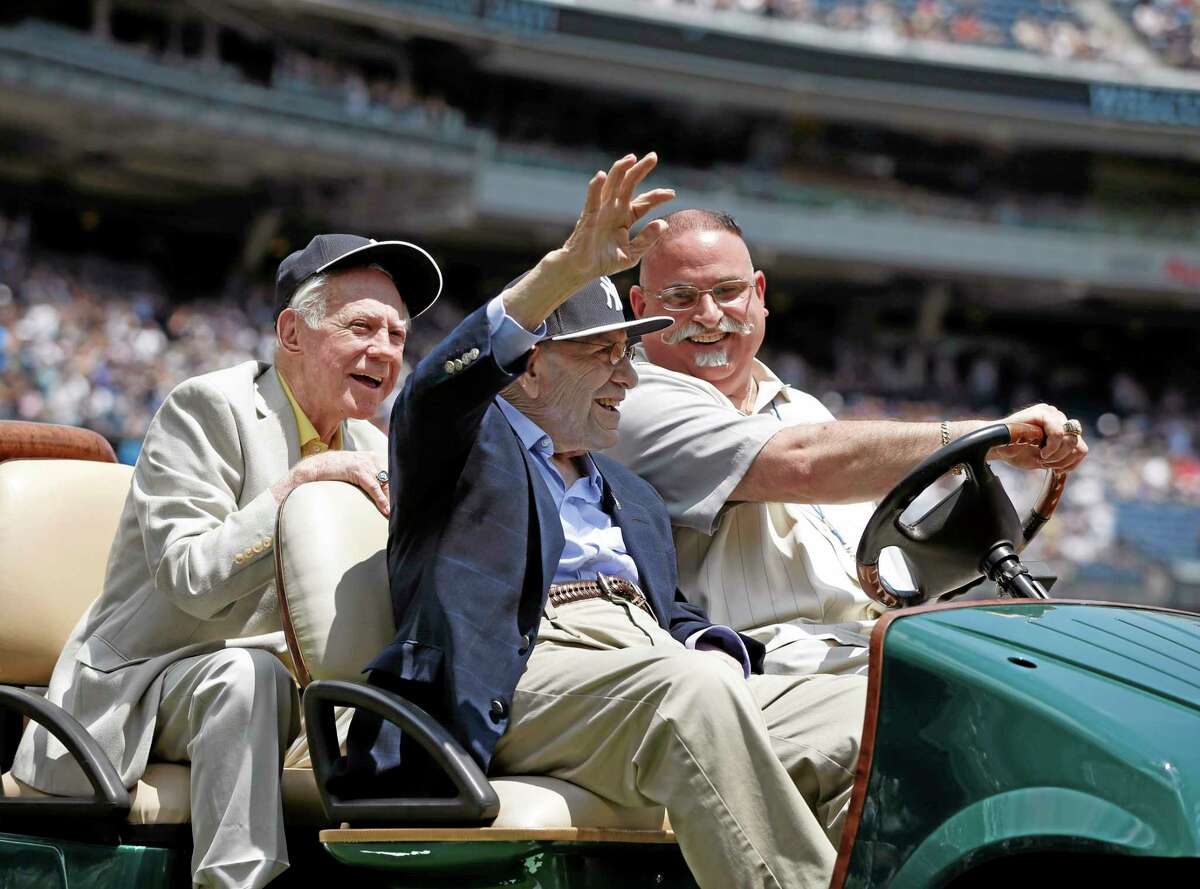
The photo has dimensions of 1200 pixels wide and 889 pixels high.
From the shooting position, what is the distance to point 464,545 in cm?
261

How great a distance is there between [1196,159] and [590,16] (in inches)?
506

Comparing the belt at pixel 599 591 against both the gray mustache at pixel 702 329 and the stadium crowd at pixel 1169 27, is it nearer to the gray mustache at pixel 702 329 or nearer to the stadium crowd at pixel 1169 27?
the gray mustache at pixel 702 329

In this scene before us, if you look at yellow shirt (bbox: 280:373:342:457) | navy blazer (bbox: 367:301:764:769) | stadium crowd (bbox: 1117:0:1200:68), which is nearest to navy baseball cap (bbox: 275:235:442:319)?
yellow shirt (bbox: 280:373:342:457)

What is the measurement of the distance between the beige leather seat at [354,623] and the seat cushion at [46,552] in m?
0.88

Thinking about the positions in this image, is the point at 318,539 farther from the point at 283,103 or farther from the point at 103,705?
the point at 283,103

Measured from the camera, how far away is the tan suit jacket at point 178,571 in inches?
113

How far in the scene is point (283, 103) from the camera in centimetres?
2434

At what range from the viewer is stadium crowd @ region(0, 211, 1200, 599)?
642 inches

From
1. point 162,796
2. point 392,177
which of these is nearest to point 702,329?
point 162,796

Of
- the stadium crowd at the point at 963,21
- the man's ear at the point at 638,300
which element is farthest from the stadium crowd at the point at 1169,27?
the man's ear at the point at 638,300

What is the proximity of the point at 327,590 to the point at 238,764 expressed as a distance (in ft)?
1.17

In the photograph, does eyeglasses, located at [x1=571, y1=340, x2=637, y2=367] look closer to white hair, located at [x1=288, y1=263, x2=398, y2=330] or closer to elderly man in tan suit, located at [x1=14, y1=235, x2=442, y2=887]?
elderly man in tan suit, located at [x1=14, y1=235, x2=442, y2=887]

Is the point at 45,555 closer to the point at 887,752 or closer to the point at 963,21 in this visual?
the point at 887,752

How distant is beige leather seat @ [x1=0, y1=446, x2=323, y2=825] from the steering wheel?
177 centimetres
